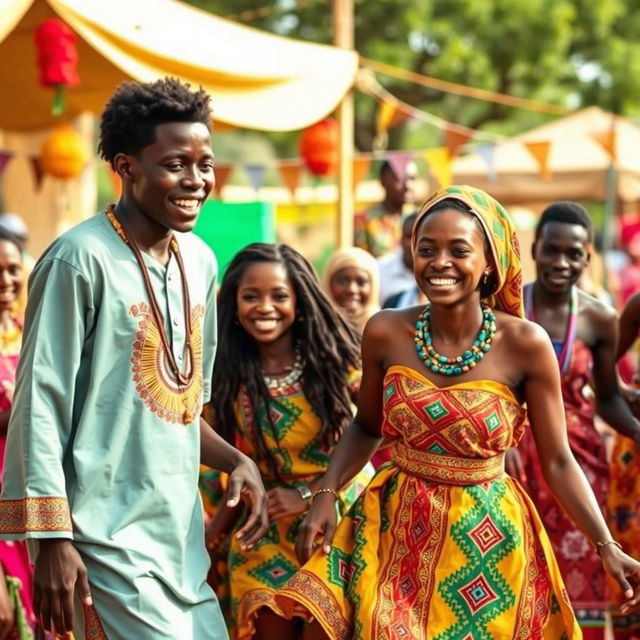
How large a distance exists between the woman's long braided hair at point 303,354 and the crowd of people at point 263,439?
0.01m

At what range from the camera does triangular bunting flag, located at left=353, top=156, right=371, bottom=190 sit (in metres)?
12.6

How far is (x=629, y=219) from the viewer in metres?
21.7

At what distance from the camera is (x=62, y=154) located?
36.7ft

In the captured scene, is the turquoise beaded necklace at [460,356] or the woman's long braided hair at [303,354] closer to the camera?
the turquoise beaded necklace at [460,356]

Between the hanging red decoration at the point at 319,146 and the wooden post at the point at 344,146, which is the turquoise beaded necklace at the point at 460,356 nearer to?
the wooden post at the point at 344,146

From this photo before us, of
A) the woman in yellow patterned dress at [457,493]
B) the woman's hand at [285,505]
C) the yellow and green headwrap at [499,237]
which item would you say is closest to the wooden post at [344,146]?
the woman's hand at [285,505]

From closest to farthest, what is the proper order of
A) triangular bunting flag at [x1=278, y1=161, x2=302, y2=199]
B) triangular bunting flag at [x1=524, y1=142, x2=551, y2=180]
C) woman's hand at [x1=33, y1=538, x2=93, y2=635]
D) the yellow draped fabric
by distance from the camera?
woman's hand at [x1=33, y1=538, x2=93, y2=635]
the yellow draped fabric
triangular bunting flag at [x1=524, y1=142, x2=551, y2=180]
triangular bunting flag at [x1=278, y1=161, x2=302, y2=199]

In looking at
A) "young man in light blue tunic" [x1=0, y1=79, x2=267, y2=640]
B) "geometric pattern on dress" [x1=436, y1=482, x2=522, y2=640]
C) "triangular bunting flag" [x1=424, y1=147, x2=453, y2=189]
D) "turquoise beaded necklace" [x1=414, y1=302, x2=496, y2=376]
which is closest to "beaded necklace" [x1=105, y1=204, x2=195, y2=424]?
"young man in light blue tunic" [x1=0, y1=79, x2=267, y2=640]

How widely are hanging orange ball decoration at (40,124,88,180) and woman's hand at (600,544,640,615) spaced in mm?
8001

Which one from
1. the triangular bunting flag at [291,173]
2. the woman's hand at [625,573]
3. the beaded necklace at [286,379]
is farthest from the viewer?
the triangular bunting flag at [291,173]

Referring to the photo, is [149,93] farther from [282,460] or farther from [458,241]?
[282,460]

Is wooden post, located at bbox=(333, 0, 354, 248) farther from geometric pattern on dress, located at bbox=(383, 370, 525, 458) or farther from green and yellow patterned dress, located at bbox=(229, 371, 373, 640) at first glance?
geometric pattern on dress, located at bbox=(383, 370, 525, 458)

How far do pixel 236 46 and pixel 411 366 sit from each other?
5.85 meters

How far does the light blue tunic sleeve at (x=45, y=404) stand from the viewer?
139 inches
